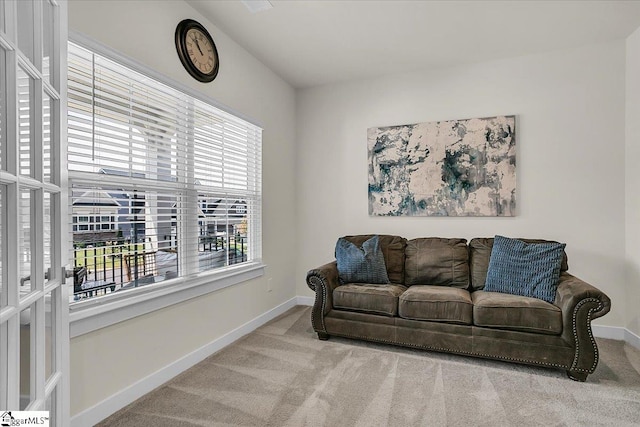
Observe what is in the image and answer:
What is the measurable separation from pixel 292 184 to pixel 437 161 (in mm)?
1686

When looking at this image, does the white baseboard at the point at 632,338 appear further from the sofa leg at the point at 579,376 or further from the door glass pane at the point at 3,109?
the door glass pane at the point at 3,109

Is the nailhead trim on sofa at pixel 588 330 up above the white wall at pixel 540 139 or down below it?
below

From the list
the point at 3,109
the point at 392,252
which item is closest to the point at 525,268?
the point at 392,252

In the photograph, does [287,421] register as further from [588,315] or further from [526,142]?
[526,142]

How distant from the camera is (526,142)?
3344mm

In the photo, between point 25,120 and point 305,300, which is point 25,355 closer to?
point 25,120

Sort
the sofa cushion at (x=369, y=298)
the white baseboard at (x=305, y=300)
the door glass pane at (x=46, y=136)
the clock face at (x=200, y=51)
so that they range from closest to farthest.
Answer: the door glass pane at (x=46, y=136) → the clock face at (x=200, y=51) → the sofa cushion at (x=369, y=298) → the white baseboard at (x=305, y=300)

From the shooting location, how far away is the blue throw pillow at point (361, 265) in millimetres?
3184

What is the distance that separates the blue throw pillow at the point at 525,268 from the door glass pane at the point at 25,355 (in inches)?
117

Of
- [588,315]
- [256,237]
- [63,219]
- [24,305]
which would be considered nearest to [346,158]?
[256,237]

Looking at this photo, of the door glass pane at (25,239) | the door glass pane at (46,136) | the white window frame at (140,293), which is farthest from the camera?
the white window frame at (140,293)

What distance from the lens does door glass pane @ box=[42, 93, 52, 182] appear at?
1089mm

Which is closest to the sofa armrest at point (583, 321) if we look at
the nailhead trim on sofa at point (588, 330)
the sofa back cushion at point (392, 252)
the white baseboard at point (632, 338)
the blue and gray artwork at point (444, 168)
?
the nailhead trim on sofa at point (588, 330)
